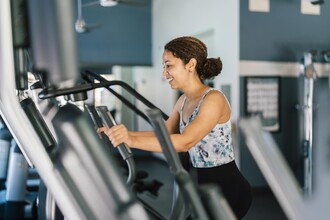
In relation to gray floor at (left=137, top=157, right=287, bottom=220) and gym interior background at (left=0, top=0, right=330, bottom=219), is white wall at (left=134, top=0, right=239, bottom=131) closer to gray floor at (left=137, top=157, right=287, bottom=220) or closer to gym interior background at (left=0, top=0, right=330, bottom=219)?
gym interior background at (left=0, top=0, right=330, bottom=219)

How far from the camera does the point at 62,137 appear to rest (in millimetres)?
464

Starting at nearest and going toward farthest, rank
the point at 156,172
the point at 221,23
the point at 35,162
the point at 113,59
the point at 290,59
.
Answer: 1. the point at 35,162
2. the point at 221,23
3. the point at 290,59
4. the point at 156,172
5. the point at 113,59

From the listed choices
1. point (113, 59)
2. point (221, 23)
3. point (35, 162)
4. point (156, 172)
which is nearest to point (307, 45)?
point (221, 23)

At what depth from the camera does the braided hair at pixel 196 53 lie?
1228 millimetres

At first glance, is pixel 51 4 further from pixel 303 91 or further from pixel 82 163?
pixel 303 91

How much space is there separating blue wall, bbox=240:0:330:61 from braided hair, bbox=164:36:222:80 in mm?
3362

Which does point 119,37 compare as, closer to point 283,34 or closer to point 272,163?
point 283,34

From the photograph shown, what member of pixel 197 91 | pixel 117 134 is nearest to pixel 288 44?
pixel 197 91

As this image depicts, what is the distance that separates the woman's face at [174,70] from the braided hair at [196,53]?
18mm

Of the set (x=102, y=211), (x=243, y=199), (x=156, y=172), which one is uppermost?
(x=102, y=211)

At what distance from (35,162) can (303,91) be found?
4.85m

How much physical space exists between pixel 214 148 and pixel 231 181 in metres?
0.13

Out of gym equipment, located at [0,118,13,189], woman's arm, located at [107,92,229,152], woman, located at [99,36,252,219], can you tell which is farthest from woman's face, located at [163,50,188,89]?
gym equipment, located at [0,118,13,189]

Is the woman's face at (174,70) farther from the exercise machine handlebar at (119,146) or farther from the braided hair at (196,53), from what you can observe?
the exercise machine handlebar at (119,146)
